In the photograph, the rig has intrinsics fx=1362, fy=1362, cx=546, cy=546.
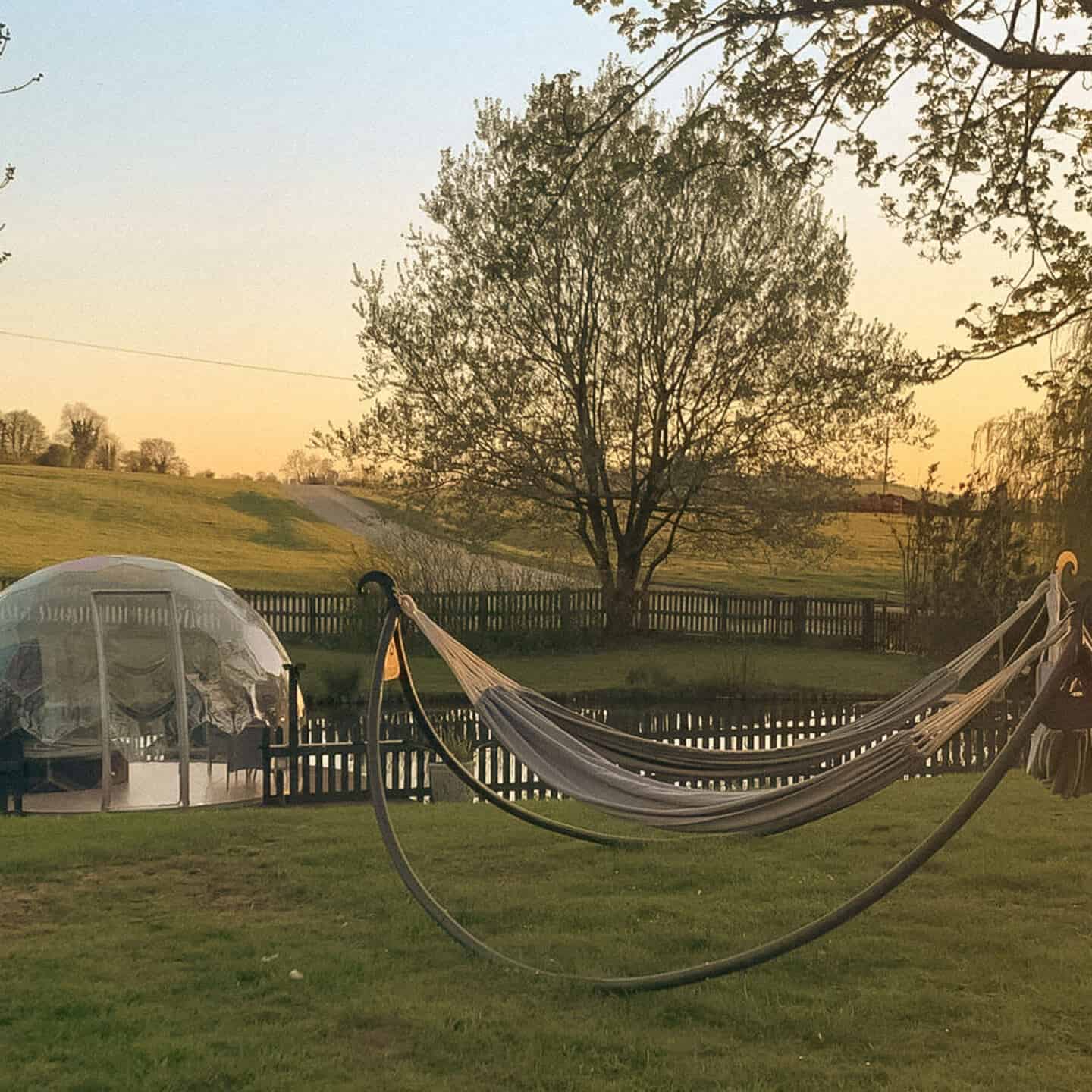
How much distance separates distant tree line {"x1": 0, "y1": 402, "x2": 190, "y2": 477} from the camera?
3201 inches

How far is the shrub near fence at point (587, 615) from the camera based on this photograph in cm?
2719

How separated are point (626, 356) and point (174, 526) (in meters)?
44.0

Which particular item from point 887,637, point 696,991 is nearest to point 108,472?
point 887,637

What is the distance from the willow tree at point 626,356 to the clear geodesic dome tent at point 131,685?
14111mm

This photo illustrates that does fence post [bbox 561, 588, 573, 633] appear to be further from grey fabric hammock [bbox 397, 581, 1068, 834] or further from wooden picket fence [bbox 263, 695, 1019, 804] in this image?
grey fabric hammock [bbox 397, 581, 1068, 834]

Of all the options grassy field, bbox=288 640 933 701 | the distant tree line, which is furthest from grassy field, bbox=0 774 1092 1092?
the distant tree line

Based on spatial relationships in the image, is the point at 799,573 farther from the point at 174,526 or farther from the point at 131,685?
the point at 131,685

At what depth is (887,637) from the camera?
2786 cm

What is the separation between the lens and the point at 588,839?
25.8 feet

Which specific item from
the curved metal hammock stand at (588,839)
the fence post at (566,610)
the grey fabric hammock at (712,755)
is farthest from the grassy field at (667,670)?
the grey fabric hammock at (712,755)

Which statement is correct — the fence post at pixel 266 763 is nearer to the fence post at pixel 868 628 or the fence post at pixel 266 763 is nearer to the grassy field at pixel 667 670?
the grassy field at pixel 667 670

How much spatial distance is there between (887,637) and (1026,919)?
21634 millimetres

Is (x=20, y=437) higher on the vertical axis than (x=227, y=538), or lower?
higher

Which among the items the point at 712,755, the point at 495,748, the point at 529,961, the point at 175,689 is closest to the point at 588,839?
the point at 712,755
